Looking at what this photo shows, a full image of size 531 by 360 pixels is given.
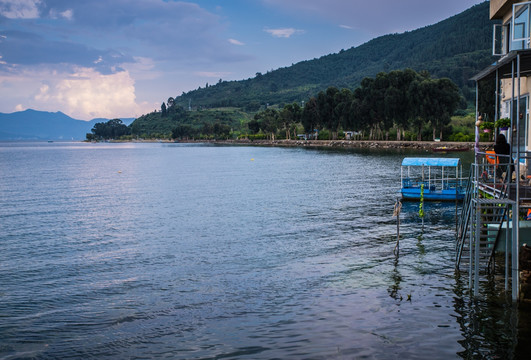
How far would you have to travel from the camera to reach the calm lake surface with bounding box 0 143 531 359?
13.8 m

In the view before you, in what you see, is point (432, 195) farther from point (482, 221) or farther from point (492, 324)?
point (492, 324)

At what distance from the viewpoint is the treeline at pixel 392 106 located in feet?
362

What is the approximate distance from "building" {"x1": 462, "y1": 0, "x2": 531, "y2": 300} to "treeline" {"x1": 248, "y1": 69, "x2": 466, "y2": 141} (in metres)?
85.2

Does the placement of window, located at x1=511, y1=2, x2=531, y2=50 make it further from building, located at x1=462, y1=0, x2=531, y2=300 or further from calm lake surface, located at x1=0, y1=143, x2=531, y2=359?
calm lake surface, located at x1=0, y1=143, x2=531, y2=359

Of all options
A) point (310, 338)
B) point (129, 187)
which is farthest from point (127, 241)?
point (129, 187)

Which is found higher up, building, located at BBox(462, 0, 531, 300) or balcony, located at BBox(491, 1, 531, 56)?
balcony, located at BBox(491, 1, 531, 56)

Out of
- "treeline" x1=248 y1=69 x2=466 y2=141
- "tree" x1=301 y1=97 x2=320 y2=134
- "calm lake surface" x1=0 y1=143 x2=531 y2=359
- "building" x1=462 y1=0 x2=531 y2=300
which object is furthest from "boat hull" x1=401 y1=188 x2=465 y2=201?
"tree" x1=301 y1=97 x2=320 y2=134

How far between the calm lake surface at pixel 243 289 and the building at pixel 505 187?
148 centimetres

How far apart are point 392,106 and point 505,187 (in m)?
105

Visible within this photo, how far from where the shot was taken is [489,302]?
16516 mm

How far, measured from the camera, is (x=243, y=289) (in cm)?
1862

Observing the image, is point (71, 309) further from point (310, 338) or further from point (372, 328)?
point (372, 328)

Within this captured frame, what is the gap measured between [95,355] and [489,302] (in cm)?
1333

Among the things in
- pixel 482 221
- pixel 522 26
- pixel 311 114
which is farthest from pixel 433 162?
pixel 311 114
